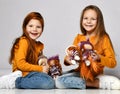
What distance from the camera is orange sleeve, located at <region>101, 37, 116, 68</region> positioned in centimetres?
124

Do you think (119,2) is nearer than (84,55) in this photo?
No

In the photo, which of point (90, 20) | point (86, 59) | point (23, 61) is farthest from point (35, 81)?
point (90, 20)

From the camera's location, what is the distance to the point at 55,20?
1667 mm

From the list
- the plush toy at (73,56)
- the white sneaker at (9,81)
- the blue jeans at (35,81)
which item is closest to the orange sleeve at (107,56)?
the plush toy at (73,56)

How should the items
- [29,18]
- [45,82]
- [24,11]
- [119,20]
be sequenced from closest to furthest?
[45,82] < [29,18] < [119,20] < [24,11]

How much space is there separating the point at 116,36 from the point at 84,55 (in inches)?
17.5

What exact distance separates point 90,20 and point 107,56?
173mm

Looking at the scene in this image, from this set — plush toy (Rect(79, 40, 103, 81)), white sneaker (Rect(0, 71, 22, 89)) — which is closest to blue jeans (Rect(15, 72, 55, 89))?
white sneaker (Rect(0, 71, 22, 89))

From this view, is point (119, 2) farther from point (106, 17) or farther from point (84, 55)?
point (84, 55)

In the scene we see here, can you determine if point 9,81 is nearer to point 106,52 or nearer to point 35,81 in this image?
point 35,81

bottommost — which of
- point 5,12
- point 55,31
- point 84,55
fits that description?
point 84,55

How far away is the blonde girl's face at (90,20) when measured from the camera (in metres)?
1.31

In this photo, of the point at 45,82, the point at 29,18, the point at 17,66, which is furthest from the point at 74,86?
the point at 29,18

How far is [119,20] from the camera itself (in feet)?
5.25
